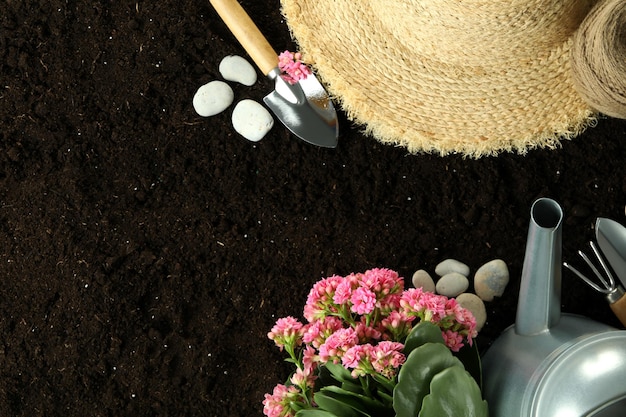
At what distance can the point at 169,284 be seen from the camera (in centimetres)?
129

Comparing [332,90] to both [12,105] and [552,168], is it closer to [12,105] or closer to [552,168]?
[552,168]

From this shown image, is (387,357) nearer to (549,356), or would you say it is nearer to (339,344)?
(339,344)

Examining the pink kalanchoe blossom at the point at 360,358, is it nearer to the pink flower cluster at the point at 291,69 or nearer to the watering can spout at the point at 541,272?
the watering can spout at the point at 541,272

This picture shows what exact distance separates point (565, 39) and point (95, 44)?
84cm

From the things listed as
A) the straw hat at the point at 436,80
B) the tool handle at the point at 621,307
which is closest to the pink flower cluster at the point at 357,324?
the tool handle at the point at 621,307

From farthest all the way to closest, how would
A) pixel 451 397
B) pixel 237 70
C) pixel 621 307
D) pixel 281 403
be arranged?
pixel 237 70, pixel 621 307, pixel 281 403, pixel 451 397

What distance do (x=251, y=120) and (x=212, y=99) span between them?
0.27ft

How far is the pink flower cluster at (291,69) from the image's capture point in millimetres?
1292

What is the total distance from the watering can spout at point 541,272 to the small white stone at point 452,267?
0.26 metres

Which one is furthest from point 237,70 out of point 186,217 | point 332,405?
point 332,405

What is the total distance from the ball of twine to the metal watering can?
0.37 metres

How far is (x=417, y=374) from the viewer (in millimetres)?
797

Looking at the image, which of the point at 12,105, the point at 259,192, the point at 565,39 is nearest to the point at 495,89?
the point at 565,39

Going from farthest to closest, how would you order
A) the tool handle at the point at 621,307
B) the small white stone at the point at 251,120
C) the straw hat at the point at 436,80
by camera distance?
the small white stone at the point at 251,120
the straw hat at the point at 436,80
the tool handle at the point at 621,307
